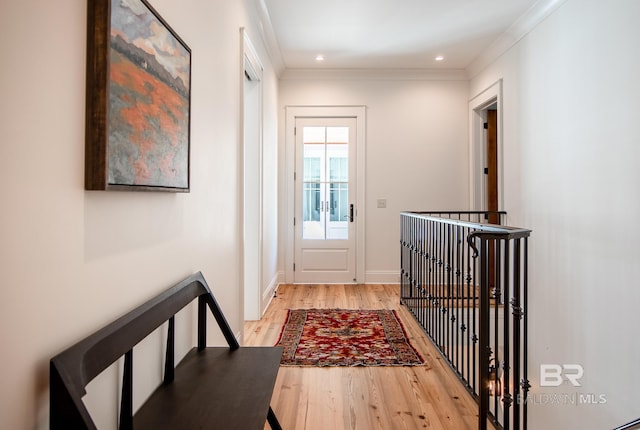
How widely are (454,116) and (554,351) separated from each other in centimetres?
309

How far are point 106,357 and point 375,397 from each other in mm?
1684

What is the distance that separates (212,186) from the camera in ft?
6.67

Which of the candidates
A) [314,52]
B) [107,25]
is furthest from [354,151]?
[107,25]

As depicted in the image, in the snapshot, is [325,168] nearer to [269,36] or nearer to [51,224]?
[269,36]

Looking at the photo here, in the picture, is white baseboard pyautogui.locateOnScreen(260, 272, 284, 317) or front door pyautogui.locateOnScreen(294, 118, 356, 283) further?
front door pyautogui.locateOnScreen(294, 118, 356, 283)

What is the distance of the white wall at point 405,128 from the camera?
5.01 meters

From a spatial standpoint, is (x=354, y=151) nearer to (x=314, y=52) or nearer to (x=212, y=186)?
(x=314, y=52)

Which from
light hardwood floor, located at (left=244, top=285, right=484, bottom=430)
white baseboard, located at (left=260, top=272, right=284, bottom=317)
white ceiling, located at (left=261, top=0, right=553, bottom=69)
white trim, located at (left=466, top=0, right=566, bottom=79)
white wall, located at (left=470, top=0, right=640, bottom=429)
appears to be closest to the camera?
light hardwood floor, located at (left=244, top=285, right=484, bottom=430)

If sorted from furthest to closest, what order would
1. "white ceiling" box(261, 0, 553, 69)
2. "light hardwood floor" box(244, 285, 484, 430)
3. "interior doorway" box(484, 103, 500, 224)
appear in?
"interior doorway" box(484, 103, 500, 224), "white ceiling" box(261, 0, 553, 69), "light hardwood floor" box(244, 285, 484, 430)

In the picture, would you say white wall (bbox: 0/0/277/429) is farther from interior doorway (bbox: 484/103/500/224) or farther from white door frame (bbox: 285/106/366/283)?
interior doorway (bbox: 484/103/500/224)

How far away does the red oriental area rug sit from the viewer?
2.68 m

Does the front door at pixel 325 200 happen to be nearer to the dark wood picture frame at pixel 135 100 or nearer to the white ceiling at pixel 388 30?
the white ceiling at pixel 388 30

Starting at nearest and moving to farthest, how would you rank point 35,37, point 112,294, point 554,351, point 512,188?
point 35,37
point 112,294
point 554,351
point 512,188

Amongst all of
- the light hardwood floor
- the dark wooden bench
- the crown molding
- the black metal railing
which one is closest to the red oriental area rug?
the light hardwood floor
